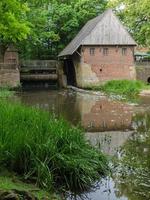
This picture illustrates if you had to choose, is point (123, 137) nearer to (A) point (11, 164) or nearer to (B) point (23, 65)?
(A) point (11, 164)

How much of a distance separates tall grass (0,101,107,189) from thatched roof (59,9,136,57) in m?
33.2

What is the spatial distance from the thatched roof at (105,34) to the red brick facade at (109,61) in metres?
0.60

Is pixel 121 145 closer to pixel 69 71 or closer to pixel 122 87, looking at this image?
pixel 122 87

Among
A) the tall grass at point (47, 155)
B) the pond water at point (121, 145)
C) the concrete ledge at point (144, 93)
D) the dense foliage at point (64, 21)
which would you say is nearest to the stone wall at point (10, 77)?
the dense foliage at point (64, 21)

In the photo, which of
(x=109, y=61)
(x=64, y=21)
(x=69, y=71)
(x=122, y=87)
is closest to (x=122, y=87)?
(x=122, y=87)

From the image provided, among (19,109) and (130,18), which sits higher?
(130,18)

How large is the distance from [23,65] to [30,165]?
3832cm

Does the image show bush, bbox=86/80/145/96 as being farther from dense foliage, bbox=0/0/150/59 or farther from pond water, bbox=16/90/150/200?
pond water, bbox=16/90/150/200

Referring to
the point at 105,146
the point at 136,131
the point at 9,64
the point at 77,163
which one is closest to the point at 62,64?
the point at 9,64

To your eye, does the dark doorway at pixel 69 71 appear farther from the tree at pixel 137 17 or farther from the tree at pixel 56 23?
the tree at pixel 137 17

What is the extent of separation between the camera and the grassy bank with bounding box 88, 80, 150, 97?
3607cm

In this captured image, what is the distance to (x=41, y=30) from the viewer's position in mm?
47156

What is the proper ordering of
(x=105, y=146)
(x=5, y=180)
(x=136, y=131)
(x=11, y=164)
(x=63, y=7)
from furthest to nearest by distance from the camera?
(x=63, y=7) < (x=136, y=131) < (x=105, y=146) < (x=11, y=164) < (x=5, y=180)

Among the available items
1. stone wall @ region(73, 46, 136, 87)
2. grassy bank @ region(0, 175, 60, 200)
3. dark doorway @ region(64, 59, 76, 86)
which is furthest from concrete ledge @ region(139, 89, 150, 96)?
grassy bank @ region(0, 175, 60, 200)
